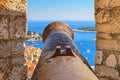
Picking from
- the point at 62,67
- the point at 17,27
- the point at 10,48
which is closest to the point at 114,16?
the point at 17,27

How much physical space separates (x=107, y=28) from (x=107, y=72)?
2.01 feet

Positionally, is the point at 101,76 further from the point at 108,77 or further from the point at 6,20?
the point at 6,20

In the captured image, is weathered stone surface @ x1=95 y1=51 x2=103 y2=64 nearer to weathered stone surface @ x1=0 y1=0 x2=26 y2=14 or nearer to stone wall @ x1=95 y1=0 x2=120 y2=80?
stone wall @ x1=95 y1=0 x2=120 y2=80

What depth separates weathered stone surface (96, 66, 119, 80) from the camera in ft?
13.3

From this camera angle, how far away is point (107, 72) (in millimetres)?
4133

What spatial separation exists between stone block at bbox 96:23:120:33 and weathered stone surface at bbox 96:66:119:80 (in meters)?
0.52

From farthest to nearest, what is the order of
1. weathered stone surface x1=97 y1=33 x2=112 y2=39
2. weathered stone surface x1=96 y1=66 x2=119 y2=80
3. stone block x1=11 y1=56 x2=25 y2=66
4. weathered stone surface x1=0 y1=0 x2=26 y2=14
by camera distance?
weathered stone surface x1=97 y1=33 x2=112 y2=39, weathered stone surface x1=96 y1=66 x2=119 y2=80, stone block x1=11 y1=56 x2=25 y2=66, weathered stone surface x1=0 y1=0 x2=26 y2=14

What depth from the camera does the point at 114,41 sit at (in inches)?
162

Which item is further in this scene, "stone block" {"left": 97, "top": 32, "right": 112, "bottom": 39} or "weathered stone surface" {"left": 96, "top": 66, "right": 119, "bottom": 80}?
"stone block" {"left": 97, "top": 32, "right": 112, "bottom": 39}

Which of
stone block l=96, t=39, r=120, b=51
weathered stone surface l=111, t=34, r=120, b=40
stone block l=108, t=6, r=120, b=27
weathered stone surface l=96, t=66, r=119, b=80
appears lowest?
weathered stone surface l=96, t=66, r=119, b=80

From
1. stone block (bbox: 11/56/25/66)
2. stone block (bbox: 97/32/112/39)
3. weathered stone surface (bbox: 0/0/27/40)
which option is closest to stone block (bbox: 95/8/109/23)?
stone block (bbox: 97/32/112/39)

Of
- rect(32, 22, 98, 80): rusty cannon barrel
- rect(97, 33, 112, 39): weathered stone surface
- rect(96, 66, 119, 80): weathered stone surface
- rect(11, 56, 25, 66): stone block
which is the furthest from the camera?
rect(97, 33, 112, 39): weathered stone surface

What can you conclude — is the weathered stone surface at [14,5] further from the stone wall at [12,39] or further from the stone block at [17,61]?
the stone block at [17,61]

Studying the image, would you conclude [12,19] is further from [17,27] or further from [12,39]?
[12,39]
